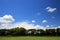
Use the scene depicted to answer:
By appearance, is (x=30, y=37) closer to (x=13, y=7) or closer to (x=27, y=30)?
(x=27, y=30)

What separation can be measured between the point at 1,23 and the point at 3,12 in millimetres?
407

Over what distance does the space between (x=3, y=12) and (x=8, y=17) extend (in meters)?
0.25

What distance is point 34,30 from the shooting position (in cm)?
541

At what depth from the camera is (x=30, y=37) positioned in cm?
533

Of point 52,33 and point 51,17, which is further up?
point 51,17

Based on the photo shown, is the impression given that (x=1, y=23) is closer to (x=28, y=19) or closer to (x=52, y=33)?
(x=28, y=19)

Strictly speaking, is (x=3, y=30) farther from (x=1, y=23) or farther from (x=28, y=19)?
(x=28, y=19)

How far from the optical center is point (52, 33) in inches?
221

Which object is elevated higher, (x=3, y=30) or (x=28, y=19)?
(x=28, y=19)

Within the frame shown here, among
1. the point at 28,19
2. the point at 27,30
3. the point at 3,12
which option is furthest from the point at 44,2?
the point at 3,12

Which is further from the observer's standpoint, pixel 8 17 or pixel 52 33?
pixel 52 33

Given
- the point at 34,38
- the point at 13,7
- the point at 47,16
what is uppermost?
the point at 13,7

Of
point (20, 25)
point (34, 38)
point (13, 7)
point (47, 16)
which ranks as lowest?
point (34, 38)

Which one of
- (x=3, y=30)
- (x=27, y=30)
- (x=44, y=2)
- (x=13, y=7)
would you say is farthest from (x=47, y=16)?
(x=3, y=30)
